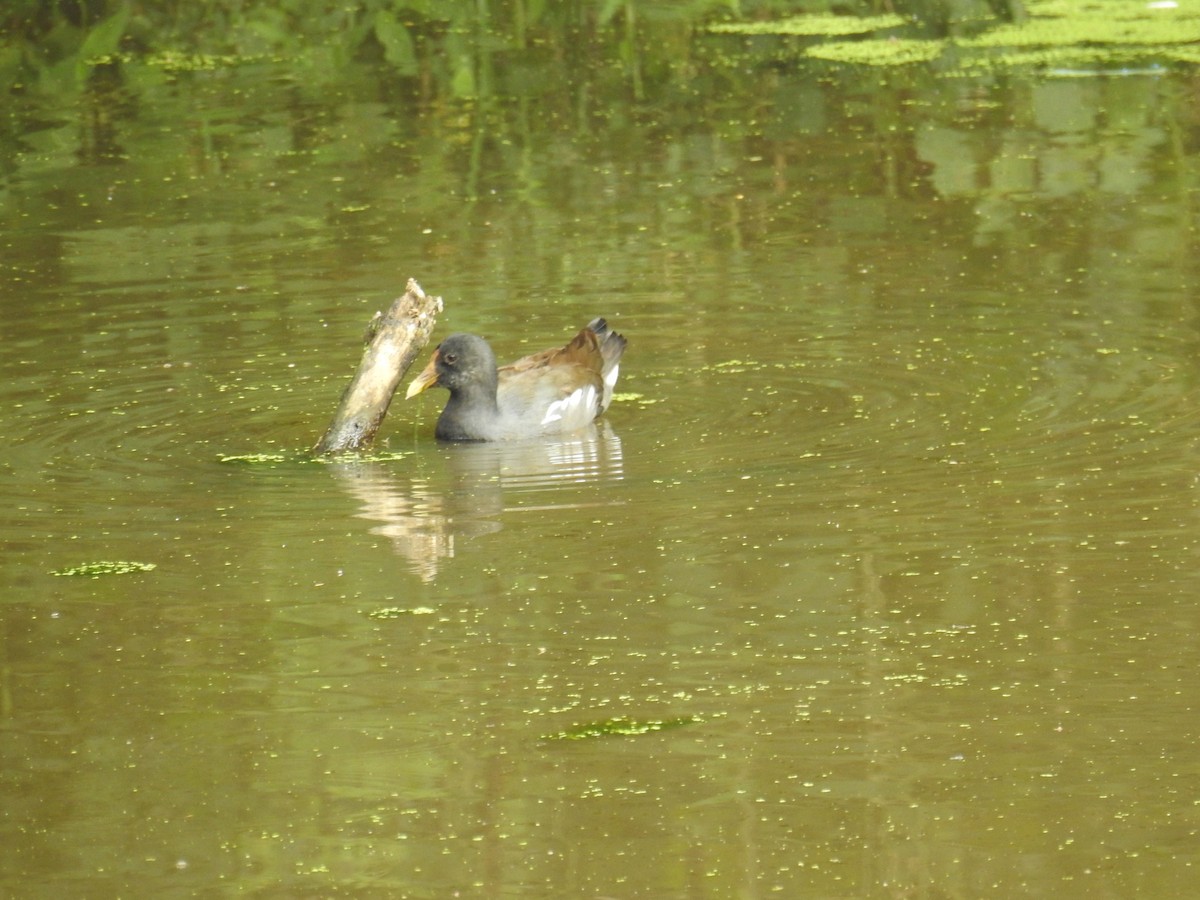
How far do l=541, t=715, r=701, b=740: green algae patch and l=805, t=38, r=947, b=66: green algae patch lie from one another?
11546 millimetres

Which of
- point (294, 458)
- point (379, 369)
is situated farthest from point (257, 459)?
point (379, 369)

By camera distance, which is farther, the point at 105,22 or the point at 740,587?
the point at 105,22

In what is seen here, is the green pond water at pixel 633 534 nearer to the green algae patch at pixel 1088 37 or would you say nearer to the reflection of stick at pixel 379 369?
the reflection of stick at pixel 379 369

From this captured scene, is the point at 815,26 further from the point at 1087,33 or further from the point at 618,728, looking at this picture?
the point at 618,728

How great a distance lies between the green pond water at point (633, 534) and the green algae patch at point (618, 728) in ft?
0.04

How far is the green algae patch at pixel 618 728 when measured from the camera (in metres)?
5.83

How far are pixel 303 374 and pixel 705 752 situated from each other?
470cm

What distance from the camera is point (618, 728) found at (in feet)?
Answer: 19.2

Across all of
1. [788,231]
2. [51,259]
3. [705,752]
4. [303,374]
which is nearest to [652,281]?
[788,231]

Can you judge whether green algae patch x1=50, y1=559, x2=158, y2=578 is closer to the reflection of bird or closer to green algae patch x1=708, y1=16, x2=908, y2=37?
the reflection of bird

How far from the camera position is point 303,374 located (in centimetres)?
1001

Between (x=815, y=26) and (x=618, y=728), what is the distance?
13.0 metres

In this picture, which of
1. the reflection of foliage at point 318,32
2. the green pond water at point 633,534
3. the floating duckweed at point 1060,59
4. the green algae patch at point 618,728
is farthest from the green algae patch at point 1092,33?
the green algae patch at point 618,728

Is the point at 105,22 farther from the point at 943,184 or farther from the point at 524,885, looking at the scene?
the point at 524,885
